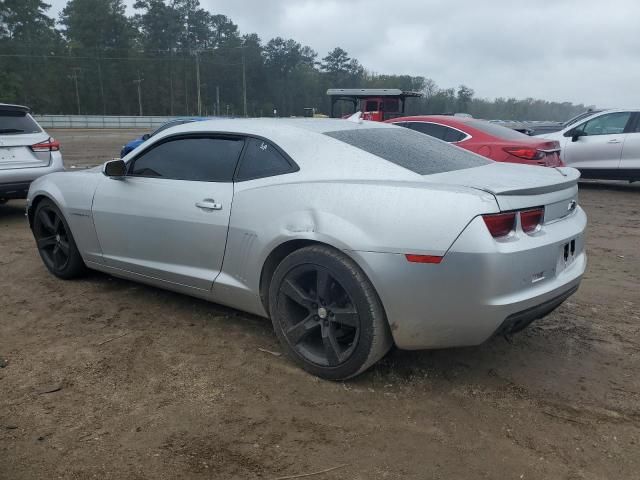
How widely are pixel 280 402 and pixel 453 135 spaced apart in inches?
246

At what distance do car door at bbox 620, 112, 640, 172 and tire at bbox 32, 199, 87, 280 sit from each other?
964 centimetres

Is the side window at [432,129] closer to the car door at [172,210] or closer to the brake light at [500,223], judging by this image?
A: the car door at [172,210]

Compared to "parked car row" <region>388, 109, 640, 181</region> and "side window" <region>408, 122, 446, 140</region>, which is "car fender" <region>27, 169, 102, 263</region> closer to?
"side window" <region>408, 122, 446, 140</region>

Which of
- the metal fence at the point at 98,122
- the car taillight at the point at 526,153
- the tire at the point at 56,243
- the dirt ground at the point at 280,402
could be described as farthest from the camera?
the metal fence at the point at 98,122

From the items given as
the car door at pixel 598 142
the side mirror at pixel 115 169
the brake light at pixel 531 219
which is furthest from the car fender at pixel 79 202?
the car door at pixel 598 142

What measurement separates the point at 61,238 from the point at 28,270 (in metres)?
0.75

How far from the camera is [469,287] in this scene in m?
2.55

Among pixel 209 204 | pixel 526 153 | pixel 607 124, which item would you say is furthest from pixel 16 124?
pixel 607 124

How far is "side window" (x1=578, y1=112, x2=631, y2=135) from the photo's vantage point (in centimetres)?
1037

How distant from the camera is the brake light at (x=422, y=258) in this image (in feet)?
8.41

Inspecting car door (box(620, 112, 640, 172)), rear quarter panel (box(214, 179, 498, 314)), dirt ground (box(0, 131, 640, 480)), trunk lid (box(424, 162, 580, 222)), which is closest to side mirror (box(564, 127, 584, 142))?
car door (box(620, 112, 640, 172))

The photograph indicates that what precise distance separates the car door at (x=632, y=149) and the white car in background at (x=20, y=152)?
9.70m

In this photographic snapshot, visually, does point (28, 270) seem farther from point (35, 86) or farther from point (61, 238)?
point (35, 86)

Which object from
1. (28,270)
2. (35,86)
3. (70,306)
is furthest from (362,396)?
(35,86)
